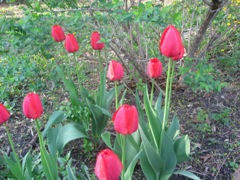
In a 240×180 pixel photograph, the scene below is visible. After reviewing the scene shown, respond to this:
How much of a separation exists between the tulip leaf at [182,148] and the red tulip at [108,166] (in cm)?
80

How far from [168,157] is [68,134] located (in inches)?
25.6

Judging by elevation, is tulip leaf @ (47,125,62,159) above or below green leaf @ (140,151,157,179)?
above

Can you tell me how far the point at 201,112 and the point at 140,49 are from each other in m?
0.78

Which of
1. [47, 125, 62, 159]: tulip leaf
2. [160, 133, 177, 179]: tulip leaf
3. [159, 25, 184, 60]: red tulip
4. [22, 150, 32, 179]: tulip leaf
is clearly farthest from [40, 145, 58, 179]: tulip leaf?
[159, 25, 184, 60]: red tulip

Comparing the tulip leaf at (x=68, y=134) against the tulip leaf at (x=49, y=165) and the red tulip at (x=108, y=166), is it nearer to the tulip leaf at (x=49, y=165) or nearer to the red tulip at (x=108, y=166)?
the tulip leaf at (x=49, y=165)

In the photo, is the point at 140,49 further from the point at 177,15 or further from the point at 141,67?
the point at 177,15

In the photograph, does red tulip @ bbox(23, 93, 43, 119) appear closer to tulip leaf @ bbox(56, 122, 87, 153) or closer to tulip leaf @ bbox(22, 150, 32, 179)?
tulip leaf @ bbox(22, 150, 32, 179)

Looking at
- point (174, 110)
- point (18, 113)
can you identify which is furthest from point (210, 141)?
point (18, 113)

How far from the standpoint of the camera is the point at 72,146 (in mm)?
2443

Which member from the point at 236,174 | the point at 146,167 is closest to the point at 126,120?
the point at 146,167

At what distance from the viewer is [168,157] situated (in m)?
1.81

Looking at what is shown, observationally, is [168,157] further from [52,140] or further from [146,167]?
[52,140]

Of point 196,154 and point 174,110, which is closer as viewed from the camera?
point 196,154

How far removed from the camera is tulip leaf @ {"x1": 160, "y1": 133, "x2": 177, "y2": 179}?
1748mm
